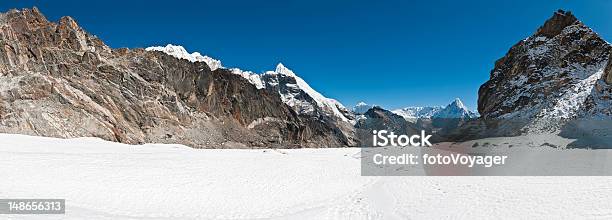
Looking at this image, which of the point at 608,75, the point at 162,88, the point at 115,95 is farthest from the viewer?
the point at 162,88

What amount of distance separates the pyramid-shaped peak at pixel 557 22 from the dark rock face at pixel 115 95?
65743 millimetres

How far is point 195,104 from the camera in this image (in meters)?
99.0

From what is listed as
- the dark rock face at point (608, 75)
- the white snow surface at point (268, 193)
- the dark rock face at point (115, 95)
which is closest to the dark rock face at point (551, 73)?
the dark rock face at point (608, 75)

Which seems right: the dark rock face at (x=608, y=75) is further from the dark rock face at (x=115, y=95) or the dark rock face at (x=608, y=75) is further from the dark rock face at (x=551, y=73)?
the dark rock face at (x=115, y=95)

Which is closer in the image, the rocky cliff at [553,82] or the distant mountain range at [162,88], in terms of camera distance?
the rocky cliff at [553,82]

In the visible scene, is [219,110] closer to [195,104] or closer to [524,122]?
[195,104]

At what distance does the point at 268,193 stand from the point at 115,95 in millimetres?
65632

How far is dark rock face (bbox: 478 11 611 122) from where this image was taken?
46.7 metres

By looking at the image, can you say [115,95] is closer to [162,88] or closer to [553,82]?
[162,88]

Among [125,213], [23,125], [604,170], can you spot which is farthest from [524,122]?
[23,125]

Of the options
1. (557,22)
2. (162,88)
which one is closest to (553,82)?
(557,22)

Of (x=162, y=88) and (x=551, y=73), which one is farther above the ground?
(x=162, y=88)

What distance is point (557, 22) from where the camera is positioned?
196 ft

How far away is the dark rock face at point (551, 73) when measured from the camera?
46.7 m
